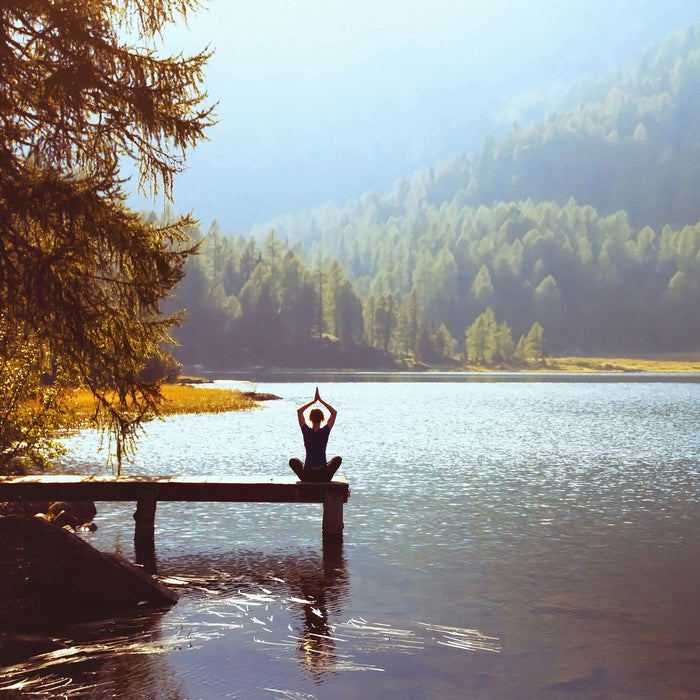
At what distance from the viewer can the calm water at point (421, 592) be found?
43.3 ft

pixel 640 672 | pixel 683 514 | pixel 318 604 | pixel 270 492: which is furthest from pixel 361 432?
pixel 640 672

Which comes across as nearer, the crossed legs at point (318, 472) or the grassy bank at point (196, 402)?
the crossed legs at point (318, 472)

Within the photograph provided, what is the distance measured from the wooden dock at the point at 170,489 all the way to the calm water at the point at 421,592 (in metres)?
1.33

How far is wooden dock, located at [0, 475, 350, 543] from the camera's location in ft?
70.1

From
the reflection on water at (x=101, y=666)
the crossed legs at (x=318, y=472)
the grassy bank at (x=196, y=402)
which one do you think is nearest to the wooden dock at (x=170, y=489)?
the crossed legs at (x=318, y=472)

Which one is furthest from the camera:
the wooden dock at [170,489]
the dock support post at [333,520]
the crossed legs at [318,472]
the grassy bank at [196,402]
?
the grassy bank at [196,402]

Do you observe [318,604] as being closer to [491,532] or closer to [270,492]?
[270,492]

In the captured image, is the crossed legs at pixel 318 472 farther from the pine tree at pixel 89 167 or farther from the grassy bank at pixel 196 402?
the grassy bank at pixel 196 402

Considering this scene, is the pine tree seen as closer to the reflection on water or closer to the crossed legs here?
the reflection on water

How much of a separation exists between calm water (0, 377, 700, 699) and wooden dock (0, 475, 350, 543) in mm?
1335

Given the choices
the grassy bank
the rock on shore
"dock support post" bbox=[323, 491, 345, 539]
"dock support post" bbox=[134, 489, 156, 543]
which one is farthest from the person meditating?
the grassy bank

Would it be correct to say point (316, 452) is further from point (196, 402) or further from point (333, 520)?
point (196, 402)

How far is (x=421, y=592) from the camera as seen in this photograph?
1825 centimetres

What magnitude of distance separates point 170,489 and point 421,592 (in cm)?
702
